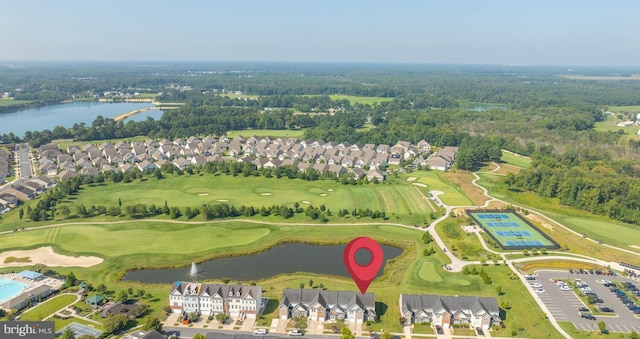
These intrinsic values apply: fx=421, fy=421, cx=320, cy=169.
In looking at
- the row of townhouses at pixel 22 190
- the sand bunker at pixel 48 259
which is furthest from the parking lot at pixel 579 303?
the row of townhouses at pixel 22 190

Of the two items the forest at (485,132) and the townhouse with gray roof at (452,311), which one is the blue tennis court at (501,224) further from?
the townhouse with gray roof at (452,311)

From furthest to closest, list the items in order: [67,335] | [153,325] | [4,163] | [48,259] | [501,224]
→ [4,163] → [501,224] → [48,259] → [153,325] → [67,335]

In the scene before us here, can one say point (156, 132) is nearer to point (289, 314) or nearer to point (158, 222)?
point (158, 222)

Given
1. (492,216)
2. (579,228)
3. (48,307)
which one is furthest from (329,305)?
(579,228)

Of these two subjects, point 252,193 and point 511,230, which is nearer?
point 511,230

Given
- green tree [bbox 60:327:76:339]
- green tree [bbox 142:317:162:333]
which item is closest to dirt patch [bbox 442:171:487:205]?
green tree [bbox 142:317:162:333]

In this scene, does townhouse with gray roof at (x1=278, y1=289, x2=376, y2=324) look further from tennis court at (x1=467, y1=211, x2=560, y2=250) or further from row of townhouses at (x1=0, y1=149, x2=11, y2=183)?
row of townhouses at (x1=0, y1=149, x2=11, y2=183)

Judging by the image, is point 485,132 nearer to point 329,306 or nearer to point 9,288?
point 329,306
